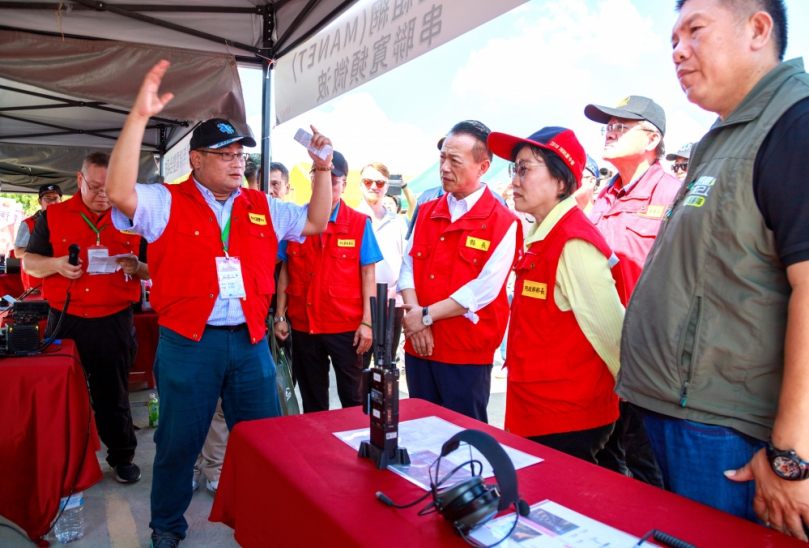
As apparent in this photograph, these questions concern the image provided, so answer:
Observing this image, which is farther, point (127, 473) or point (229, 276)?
point (127, 473)

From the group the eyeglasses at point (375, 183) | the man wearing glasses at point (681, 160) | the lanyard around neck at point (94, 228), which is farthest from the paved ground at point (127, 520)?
the man wearing glasses at point (681, 160)

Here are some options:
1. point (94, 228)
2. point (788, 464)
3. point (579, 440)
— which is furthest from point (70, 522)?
point (788, 464)

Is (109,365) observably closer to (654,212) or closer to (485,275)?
(485,275)

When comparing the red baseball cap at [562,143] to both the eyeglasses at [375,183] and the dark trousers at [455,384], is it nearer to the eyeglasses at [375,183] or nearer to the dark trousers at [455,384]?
the dark trousers at [455,384]

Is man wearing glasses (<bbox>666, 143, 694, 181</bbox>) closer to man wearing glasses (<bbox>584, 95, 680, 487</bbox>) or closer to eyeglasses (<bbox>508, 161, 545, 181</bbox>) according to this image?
man wearing glasses (<bbox>584, 95, 680, 487</bbox>)

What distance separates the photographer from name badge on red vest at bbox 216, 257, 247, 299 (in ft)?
7.43

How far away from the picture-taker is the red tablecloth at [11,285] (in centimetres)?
605

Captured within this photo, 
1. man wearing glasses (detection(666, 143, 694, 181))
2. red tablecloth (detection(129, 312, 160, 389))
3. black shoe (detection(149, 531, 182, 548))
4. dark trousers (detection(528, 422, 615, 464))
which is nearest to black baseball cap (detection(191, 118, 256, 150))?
black shoe (detection(149, 531, 182, 548))

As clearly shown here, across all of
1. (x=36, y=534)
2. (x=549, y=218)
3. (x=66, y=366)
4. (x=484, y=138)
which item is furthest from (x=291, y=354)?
(x=549, y=218)

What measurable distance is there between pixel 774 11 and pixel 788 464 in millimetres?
941

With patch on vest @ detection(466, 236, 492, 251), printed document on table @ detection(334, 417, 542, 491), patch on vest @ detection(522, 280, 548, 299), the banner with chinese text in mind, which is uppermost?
the banner with chinese text

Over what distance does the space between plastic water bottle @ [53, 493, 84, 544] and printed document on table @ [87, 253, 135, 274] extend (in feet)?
3.90

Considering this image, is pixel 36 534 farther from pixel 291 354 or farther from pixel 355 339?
pixel 355 339

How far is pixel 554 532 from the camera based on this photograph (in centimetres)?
91
